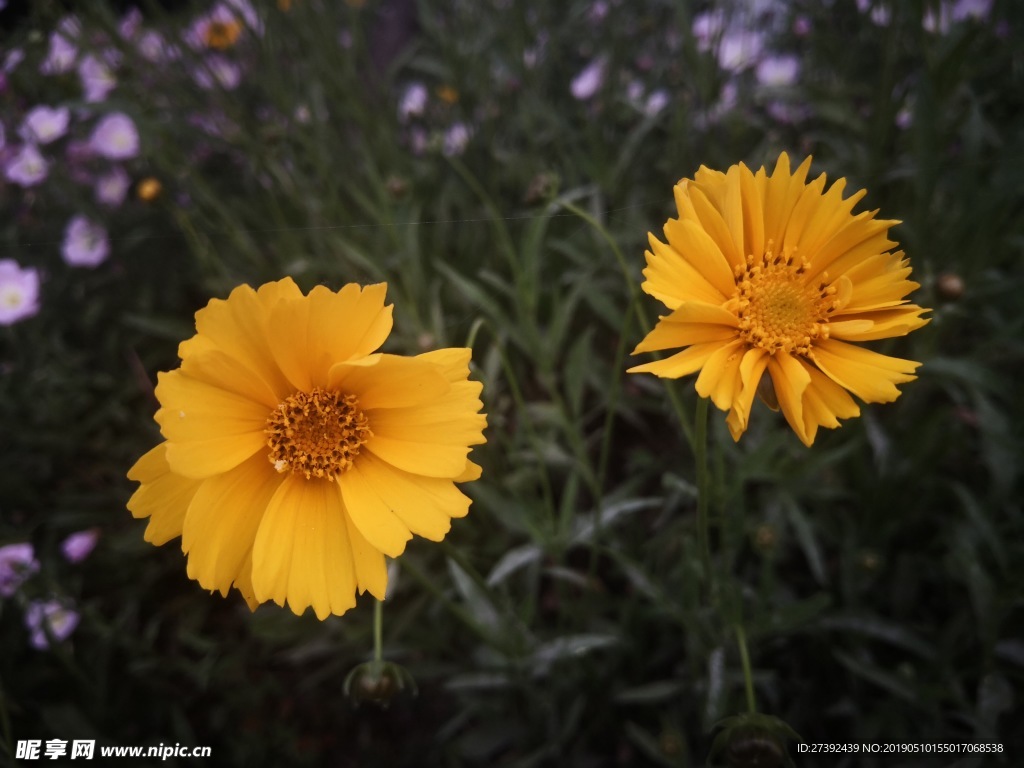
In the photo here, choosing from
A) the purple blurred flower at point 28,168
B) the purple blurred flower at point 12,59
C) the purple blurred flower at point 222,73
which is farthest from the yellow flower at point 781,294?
the purple blurred flower at point 12,59

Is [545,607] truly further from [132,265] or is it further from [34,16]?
[34,16]

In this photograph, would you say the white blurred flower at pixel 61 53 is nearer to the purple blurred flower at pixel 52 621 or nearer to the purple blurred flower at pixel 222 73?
the purple blurred flower at pixel 222 73

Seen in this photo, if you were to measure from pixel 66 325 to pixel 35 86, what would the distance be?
0.57 meters

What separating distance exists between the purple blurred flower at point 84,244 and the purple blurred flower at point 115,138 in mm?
167

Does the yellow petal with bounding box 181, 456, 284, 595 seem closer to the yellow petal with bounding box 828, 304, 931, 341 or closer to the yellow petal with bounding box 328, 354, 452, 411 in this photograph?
the yellow petal with bounding box 328, 354, 452, 411

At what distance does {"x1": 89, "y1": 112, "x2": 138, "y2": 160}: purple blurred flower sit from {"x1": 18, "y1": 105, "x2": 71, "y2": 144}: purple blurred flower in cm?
7

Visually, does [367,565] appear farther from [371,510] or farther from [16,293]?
[16,293]

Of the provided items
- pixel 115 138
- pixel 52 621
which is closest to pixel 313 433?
pixel 52 621

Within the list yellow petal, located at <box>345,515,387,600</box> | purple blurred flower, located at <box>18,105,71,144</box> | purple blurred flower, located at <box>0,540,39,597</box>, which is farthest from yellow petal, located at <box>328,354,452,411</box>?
purple blurred flower, located at <box>18,105,71,144</box>

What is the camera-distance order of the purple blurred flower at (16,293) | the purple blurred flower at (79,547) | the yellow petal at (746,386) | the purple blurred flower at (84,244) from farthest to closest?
the purple blurred flower at (84,244) → the purple blurred flower at (16,293) → the purple blurred flower at (79,547) → the yellow petal at (746,386)

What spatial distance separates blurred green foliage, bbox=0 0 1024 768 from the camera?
34.5 inches

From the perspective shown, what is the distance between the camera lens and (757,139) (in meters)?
1.32

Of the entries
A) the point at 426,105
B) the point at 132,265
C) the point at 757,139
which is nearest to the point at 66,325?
the point at 132,265

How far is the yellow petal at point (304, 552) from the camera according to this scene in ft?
1.56
